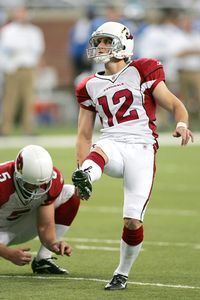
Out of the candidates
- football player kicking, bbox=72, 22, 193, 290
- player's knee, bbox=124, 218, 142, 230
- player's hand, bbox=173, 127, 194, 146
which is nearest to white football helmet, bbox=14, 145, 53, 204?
football player kicking, bbox=72, 22, 193, 290

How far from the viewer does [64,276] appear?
21.9 ft

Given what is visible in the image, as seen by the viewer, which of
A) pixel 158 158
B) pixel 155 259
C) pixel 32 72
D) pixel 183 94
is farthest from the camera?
pixel 183 94

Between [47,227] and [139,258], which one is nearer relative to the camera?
[47,227]

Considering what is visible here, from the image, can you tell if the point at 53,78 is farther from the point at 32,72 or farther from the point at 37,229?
the point at 37,229

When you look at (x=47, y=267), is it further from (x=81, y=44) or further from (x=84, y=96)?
(x=81, y=44)

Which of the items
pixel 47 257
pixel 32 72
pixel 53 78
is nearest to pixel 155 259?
pixel 47 257

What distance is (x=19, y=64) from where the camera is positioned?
671 inches

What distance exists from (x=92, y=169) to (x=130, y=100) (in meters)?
0.65

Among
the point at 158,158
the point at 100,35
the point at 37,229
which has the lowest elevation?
the point at 158,158

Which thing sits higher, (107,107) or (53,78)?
(107,107)

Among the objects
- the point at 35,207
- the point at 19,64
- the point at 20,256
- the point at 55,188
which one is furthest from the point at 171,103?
the point at 19,64

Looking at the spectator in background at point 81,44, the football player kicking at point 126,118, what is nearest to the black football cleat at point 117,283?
the football player kicking at point 126,118

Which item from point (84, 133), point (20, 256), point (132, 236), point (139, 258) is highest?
point (84, 133)

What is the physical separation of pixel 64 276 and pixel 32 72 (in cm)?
1063
